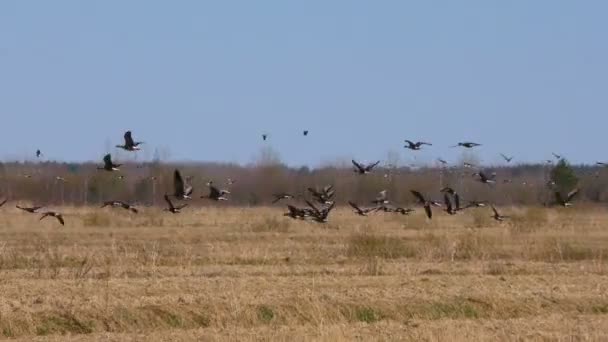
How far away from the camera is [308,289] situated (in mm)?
22922

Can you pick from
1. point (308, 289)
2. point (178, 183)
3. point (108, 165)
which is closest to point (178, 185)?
point (178, 183)

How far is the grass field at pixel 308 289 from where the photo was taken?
19203 mm

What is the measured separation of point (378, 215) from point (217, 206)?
13375mm

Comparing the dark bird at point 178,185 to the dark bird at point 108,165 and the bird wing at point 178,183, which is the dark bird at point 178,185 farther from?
the dark bird at point 108,165

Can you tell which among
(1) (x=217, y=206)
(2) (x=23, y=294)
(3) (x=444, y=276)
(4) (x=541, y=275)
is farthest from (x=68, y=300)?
(1) (x=217, y=206)

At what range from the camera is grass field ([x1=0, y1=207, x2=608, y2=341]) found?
63.0 ft

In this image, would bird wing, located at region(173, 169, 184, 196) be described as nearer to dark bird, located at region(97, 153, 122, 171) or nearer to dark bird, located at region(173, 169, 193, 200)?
dark bird, located at region(173, 169, 193, 200)

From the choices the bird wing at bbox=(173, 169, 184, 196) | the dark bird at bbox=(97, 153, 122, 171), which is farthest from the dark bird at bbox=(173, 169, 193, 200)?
the dark bird at bbox=(97, 153, 122, 171)

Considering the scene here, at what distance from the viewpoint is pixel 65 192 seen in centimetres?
7512

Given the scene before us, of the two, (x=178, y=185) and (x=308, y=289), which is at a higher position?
(x=178, y=185)

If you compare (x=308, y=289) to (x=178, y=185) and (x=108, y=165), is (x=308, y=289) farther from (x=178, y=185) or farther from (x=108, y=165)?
(x=108, y=165)

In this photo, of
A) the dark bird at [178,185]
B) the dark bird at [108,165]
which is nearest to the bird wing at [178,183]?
the dark bird at [178,185]

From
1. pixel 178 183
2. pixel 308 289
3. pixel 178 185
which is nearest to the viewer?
pixel 178 183

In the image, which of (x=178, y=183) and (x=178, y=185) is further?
(x=178, y=185)
